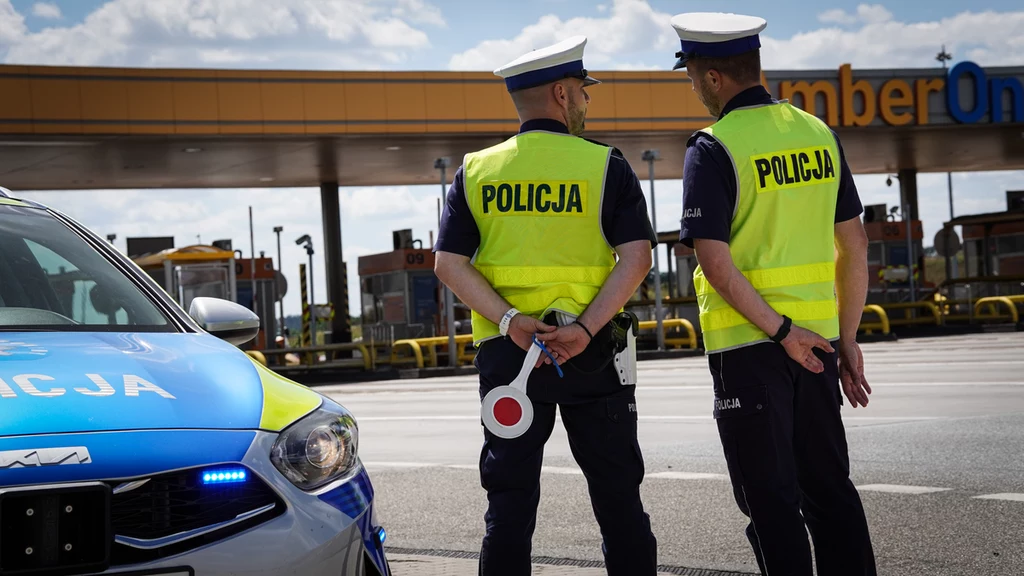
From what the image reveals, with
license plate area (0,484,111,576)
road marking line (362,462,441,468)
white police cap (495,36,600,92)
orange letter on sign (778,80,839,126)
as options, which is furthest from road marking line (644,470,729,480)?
orange letter on sign (778,80,839,126)

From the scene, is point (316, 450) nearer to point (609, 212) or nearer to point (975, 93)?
point (609, 212)

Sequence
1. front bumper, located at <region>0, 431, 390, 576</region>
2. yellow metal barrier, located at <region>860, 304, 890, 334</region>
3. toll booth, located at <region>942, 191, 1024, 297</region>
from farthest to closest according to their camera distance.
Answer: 1. toll booth, located at <region>942, 191, 1024, 297</region>
2. yellow metal barrier, located at <region>860, 304, 890, 334</region>
3. front bumper, located at <region>0, 431, 390, 576</region>

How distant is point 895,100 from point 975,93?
7.78 ft

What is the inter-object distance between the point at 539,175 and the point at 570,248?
25 cm


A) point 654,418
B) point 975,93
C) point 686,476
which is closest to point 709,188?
point 686,476

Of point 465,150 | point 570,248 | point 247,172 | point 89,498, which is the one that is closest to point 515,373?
point 570,248

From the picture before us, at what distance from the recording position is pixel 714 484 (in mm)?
7914

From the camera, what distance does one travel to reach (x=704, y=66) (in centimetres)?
421

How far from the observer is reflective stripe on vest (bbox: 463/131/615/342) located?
4.14 metres

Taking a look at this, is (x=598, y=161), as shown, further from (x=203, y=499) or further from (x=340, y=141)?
(x=340, y=141)

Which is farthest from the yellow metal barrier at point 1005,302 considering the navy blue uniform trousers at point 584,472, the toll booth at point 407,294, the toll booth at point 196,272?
the navy blue uniform trousers at point 584,472

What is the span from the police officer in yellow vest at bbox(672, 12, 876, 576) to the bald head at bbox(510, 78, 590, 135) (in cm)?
38

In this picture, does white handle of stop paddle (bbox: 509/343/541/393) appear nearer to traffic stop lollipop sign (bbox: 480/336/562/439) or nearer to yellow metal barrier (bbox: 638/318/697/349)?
traffic stop lollipop sign (bbox: 480/336/562/439)

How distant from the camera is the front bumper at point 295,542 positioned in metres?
3.05
